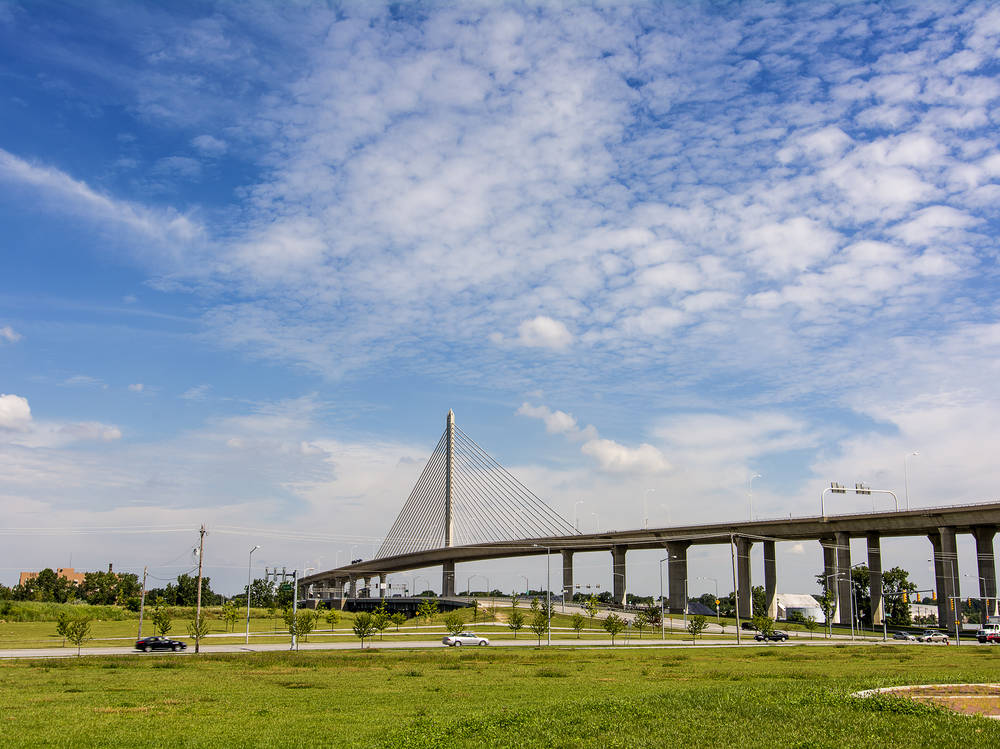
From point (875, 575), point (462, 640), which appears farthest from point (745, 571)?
point (462, 640)

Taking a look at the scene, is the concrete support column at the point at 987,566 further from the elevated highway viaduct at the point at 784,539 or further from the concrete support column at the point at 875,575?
the concrete support column at the point at 875,575

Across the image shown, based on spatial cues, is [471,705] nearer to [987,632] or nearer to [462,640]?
[462,640]

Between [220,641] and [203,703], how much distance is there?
2150 inches

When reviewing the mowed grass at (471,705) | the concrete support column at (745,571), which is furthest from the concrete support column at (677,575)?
the mowed grass at (471,705)

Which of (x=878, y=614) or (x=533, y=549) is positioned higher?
(x=533, y=549)

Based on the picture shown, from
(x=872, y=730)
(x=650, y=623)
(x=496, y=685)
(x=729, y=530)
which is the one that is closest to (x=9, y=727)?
(x=496, y=685)

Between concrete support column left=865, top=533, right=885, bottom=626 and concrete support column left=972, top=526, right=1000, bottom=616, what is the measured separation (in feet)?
48.5

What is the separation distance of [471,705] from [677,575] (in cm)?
11714

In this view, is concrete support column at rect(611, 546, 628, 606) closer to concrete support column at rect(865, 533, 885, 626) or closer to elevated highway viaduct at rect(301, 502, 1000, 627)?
elevated highway viaduct at rect(301, 502, 1000, 627)

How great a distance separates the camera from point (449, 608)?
5763 inches

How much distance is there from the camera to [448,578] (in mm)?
154125

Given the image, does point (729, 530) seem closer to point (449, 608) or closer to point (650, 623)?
point (650, 623)

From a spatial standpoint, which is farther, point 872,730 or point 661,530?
point 661,530

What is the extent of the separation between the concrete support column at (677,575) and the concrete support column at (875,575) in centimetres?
2815
